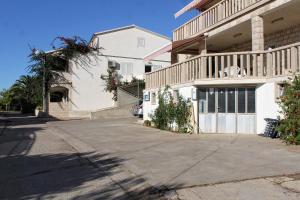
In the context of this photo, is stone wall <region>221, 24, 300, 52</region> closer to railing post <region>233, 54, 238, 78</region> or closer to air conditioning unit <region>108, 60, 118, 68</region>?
railing post <region>233, 54, 238, 78</region>

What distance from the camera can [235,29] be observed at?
67.4 ft

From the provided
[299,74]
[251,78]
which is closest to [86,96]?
[251,78]

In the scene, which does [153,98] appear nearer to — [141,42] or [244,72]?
[244,72]

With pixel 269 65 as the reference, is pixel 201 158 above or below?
below

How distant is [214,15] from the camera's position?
2167 cm

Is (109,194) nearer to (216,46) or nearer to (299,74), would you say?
(299,74)

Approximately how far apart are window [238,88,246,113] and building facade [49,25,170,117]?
22534 mm

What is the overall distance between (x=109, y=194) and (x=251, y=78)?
10.9 meters

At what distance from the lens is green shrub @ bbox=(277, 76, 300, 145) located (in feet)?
43.2

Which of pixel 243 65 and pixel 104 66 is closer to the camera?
pixel 243 65

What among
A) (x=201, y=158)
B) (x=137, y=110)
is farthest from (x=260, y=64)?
(x=137, y=110)

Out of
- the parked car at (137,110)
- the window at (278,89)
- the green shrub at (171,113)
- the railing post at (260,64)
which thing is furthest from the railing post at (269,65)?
the parked car at (137,110)

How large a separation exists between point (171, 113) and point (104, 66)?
21.0 meters

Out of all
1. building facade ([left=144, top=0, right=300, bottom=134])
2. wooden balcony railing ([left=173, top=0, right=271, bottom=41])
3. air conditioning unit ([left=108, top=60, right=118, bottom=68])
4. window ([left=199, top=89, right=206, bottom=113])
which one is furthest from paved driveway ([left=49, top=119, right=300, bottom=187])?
air conditioning unit ([left=108, top=60, right=118, bottom=68])
